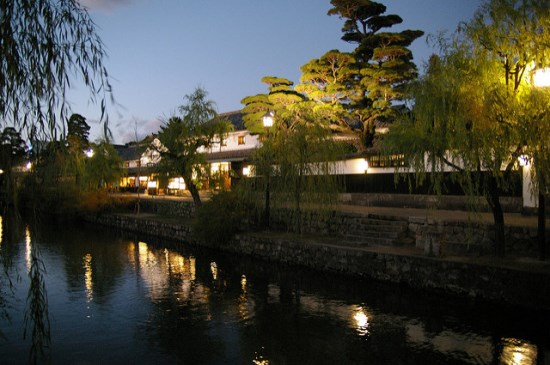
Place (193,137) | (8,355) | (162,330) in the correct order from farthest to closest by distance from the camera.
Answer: (193,137) → (162,330) → (8,355)

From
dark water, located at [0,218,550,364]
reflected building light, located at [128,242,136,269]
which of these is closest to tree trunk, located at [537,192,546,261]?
dark water, located at [0,218,550,364]

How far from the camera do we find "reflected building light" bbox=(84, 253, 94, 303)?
478 inches

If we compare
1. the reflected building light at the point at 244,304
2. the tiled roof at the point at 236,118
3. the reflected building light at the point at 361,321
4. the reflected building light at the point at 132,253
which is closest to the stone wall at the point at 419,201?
the reflected building light at the point at 361,321

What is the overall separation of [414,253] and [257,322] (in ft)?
17.2

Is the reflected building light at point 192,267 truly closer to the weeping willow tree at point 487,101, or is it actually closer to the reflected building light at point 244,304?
the reflected building light at point 244,304

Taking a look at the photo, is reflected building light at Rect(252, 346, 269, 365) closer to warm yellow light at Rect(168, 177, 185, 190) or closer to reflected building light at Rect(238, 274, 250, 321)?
reflected building light at Rect(238, 274, 250, 321)

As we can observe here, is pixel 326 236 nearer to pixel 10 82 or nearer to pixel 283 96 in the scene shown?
pixel 283 96

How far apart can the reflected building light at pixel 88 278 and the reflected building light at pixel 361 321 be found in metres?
7.03

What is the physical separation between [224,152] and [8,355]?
2845 cm

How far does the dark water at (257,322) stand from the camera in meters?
7.86

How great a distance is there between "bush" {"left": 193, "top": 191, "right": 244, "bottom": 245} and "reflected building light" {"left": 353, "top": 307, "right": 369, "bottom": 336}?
8.97m

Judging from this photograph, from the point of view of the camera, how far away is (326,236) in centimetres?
1727

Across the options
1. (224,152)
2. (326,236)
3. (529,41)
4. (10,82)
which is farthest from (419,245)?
(224,152)

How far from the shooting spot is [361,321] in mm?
9703
